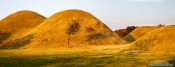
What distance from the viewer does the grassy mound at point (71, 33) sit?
12281 centimetres

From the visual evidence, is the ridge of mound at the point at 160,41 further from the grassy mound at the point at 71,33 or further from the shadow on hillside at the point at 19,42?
the shadow on hillside at the point at 19,42

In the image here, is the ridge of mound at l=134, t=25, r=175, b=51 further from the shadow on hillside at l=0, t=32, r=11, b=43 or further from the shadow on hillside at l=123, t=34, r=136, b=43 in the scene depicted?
the shadow on hillside at l=0, t=32, r=11, b=43

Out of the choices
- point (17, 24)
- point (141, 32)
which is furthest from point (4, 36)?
point (141, 32)

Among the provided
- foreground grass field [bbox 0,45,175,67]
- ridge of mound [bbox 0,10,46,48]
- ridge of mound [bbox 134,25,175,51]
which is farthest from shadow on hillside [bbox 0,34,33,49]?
foreground grass field [bbox 0,45,175,67]

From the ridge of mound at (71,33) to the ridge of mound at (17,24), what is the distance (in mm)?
15128

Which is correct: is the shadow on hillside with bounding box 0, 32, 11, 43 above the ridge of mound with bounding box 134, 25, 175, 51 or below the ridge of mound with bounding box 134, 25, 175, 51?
above

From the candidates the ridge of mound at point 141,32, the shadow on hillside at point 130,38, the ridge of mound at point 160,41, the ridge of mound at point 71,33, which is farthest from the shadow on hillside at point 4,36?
the ridge of mound at point 160,41

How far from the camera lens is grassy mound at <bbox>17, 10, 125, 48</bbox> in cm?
12281

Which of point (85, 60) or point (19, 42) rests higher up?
point (19, 42)

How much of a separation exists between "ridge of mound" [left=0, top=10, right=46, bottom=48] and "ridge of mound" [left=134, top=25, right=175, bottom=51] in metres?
79.3

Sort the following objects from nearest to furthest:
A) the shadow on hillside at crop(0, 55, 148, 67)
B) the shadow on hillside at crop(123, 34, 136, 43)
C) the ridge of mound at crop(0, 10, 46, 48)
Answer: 1. the shadow on hillside at crop(0, 55, 148, 67)
2. the ridge of mound at crop(0, 10, 46, 48)
3. the shadow on hillside at crop(123, 34, 136, 43)

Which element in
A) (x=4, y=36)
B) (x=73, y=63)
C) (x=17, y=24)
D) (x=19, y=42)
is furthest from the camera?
(x=17, y=24)

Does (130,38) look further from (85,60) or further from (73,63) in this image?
(73,63)

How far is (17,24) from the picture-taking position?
172 metres
